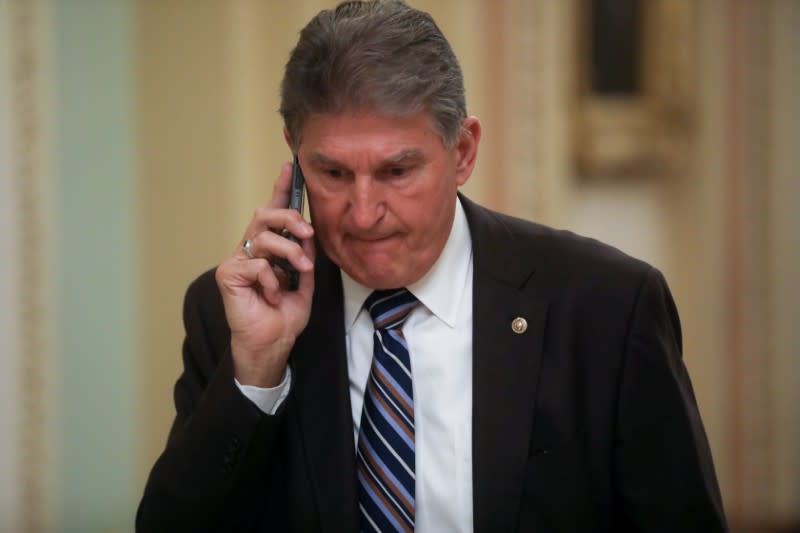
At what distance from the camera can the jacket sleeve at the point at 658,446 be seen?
153cm

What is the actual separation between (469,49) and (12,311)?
1832 millimetres

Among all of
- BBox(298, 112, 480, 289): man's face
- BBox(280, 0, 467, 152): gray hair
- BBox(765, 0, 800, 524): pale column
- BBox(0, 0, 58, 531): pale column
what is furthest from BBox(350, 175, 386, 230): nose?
BBox(765, 0, 800, 524): pale column

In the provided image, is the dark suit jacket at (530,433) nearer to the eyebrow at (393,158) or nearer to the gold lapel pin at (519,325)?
the gold lapel pin at (519,325)

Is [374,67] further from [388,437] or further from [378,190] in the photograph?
[388,437]

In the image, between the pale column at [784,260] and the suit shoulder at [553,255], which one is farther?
the pale column at [784,260]

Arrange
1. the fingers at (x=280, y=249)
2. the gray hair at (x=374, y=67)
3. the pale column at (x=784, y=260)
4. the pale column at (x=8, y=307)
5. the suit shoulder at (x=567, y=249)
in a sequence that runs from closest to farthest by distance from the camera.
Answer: the gray hair at (x=374, y=67)
the fingers at (x=280, y=249)
the suit shoulder at (x=567, y=249)
the pale column at (x=8, y=307)
the pale column at (x=784, y=260)

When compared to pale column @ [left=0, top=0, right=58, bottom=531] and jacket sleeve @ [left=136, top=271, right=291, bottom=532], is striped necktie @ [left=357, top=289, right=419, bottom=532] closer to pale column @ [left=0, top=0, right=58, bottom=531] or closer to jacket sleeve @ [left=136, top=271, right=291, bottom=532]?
jacket sleeve @ [left=136, top=271, right=291, bottom=532]

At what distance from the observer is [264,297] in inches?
64.5

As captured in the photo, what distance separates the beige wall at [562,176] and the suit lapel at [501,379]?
1.63m

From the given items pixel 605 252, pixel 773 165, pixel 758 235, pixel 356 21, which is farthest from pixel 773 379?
pixel 356 21

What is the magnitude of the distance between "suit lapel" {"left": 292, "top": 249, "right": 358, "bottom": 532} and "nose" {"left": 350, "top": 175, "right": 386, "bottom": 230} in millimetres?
275

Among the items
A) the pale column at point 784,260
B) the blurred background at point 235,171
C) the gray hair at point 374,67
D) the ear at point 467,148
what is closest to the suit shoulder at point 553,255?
the ear at point 467,148

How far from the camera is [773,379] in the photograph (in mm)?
3729

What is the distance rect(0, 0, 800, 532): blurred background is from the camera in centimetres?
301
